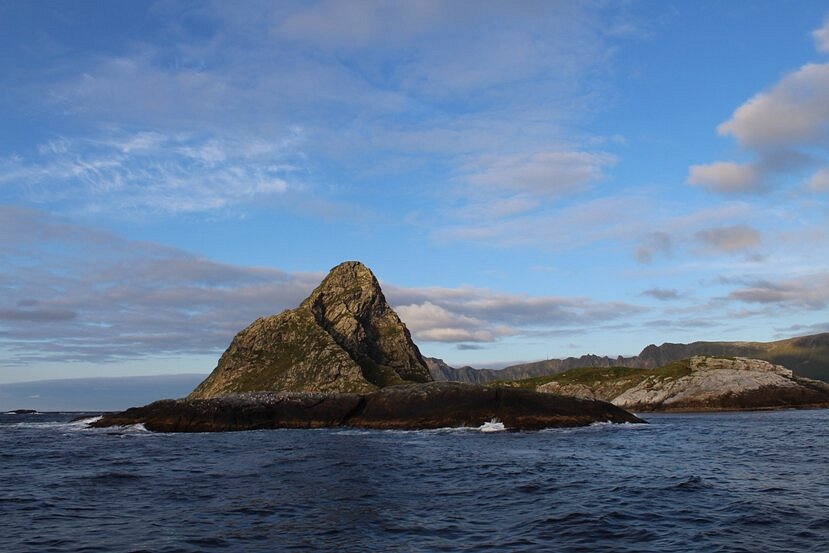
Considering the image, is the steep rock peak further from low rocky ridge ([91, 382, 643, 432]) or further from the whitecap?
the whitecap

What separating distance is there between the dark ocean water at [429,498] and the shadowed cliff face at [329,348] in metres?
104

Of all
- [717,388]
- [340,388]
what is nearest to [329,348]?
[340,388]

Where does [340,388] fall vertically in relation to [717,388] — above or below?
above

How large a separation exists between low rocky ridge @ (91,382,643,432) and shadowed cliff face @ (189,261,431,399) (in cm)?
6094

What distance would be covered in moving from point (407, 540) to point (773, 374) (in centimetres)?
13130

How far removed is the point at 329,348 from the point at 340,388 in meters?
16.9

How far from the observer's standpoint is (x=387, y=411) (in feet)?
241

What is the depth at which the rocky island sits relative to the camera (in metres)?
70.2

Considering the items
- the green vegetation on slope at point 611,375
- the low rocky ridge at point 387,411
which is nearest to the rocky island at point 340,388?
the low rocky ridge at point 387,411

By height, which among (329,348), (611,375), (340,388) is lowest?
(340,388)

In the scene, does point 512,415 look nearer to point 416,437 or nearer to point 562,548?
point 416,437

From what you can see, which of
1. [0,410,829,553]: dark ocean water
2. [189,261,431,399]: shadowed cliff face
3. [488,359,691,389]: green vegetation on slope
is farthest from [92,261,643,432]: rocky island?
[488,359,691,389]: green vegetation on slope

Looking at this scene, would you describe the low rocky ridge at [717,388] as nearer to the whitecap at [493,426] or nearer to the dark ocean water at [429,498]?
the whitecap at [493,426]

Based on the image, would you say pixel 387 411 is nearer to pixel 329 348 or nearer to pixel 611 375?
pixel 329 348
